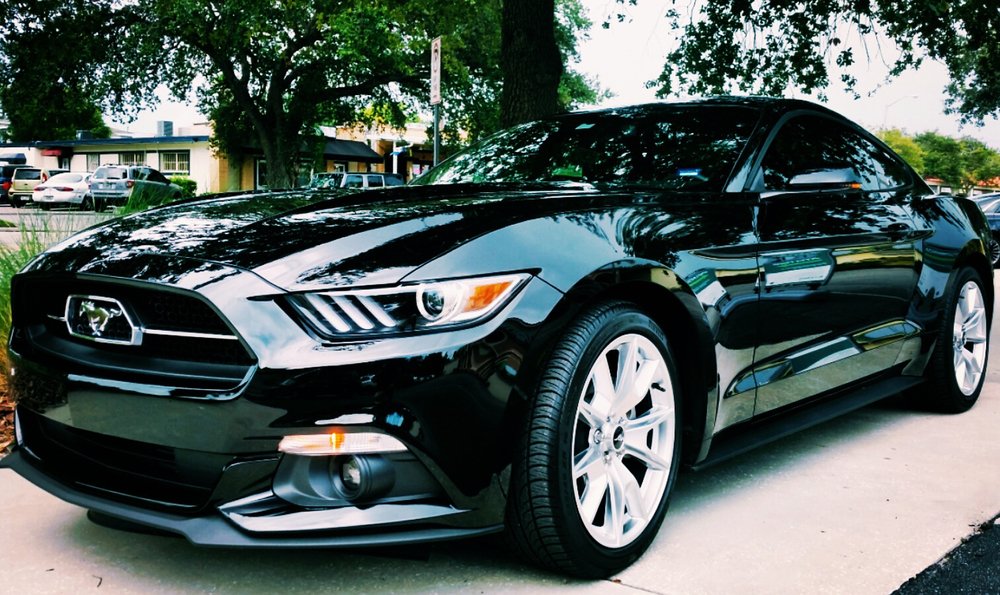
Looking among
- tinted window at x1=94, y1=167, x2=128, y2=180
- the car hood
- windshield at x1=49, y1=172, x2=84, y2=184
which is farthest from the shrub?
tinted window at x1=94, y1=167, x2=128, y2=180

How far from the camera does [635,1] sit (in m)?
12.0

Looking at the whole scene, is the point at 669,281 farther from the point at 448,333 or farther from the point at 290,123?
the point at 290,123

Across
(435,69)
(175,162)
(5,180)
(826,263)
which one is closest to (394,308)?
(826,263)

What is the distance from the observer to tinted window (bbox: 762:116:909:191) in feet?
11.5

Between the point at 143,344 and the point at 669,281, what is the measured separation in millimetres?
1469

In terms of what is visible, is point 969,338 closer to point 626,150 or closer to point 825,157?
point 825,157

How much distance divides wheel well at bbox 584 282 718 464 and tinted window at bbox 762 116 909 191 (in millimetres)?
810

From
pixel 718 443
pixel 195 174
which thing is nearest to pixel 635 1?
pixel 718 443

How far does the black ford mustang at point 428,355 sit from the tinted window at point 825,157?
0.06 m

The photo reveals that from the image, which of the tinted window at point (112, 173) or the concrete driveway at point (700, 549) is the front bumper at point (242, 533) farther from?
the tinted window at point (112, 173)

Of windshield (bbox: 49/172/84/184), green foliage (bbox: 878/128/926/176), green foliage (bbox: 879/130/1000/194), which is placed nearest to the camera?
windshield (bbox: 49/172/84/184)

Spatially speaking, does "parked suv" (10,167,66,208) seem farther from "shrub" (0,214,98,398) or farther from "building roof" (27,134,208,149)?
"shrub" (0,214,98,398)

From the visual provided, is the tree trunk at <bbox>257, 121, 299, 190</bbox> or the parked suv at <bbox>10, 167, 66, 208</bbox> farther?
the parked suv at <bbox>10, 167, 66, 208</bbox>

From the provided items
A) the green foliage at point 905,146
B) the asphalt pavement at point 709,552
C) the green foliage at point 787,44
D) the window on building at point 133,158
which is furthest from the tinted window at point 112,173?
the green foliage at point 905,146
